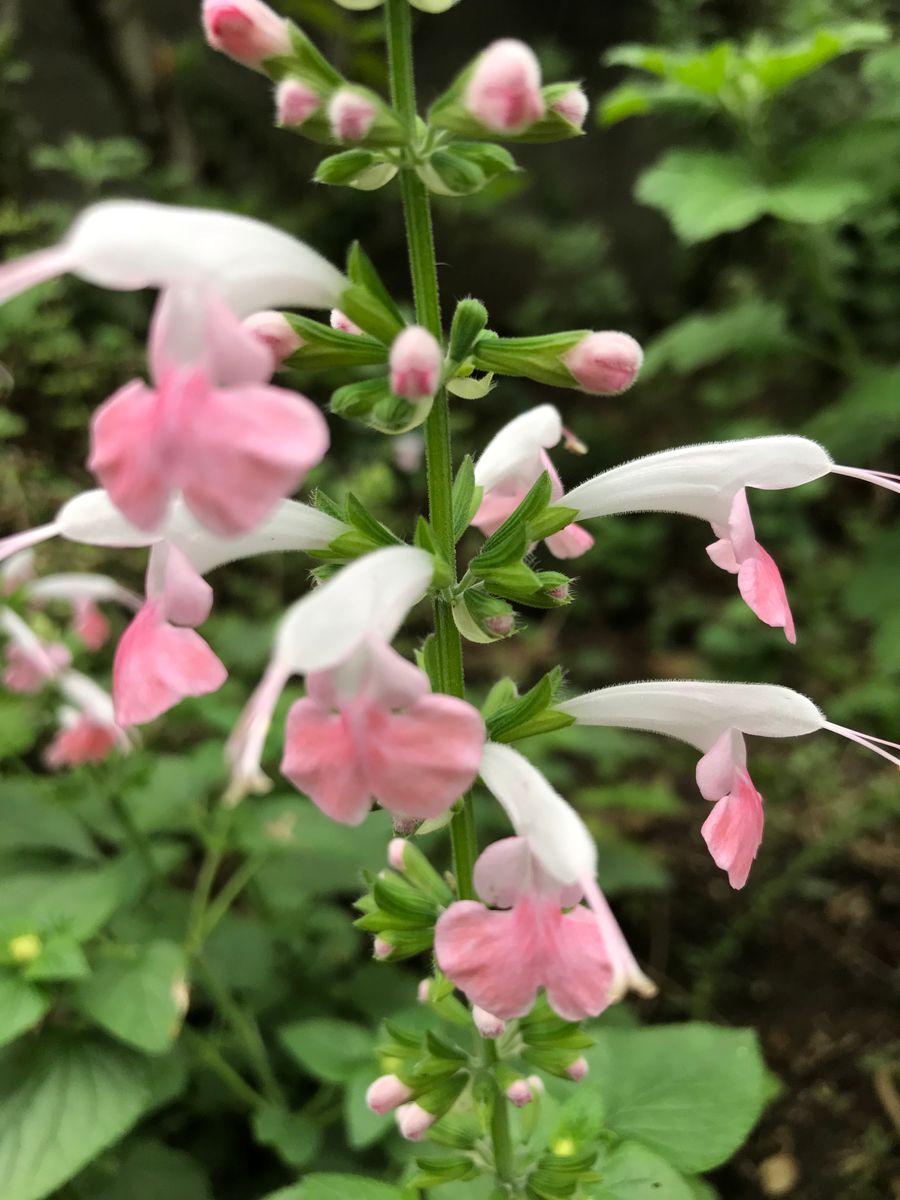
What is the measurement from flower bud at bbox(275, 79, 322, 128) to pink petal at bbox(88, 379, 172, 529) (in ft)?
0.88

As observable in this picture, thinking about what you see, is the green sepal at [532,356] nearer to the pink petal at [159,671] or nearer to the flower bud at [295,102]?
the flower bud at [295,102]

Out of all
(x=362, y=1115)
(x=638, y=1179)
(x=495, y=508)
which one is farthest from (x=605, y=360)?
(x=362, y=1115)

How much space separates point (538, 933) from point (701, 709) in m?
0.29

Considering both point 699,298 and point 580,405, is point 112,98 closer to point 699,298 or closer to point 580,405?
point 580,405

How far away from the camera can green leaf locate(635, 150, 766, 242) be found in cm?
171

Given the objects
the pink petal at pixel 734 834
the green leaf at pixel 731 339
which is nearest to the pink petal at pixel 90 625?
the green leaf at pixel 731 339

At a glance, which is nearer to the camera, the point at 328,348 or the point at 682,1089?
the point at 328,348

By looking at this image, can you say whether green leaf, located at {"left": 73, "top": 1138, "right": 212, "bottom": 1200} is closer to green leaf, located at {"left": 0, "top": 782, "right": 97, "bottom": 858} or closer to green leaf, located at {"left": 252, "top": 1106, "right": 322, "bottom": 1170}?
green leaf, located at {"left": 252, "top": 1106, "right": 322, "bottom": 1170}

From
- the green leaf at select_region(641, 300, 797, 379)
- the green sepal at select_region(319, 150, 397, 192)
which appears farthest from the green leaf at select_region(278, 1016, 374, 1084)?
the green leaf at select_region(641, 300, 797, 379)

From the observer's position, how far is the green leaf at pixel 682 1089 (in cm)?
104

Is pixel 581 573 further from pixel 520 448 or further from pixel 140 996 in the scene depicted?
pixel 520 448

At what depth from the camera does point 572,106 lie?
0.70m

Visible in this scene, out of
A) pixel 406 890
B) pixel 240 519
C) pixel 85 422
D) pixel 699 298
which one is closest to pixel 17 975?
pixel 406 890

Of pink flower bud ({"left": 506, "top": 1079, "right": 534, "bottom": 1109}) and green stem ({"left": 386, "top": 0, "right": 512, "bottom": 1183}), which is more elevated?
green stem ({"left": 386, "top": 0, "right": 512, "bottom": 1183})
